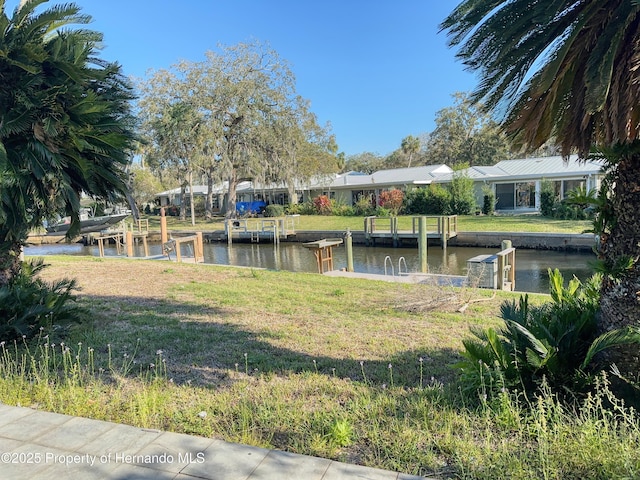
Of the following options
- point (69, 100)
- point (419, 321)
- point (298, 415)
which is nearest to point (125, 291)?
point (69, 100)

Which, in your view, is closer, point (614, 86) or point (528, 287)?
point (614, 86)

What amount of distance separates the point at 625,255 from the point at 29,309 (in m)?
5.32

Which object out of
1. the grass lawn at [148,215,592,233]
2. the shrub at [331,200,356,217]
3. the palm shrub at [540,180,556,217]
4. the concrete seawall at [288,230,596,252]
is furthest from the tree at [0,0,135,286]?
the shrub at [331,200,356,217]

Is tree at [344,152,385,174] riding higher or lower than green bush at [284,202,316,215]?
higher

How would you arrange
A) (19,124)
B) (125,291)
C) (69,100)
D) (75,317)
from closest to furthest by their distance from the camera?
(19,124), (69,100), (75,317), (125,291)

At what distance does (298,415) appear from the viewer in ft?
9.23

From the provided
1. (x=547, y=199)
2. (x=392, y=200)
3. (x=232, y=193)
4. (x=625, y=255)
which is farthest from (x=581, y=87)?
(x=232, y=193)

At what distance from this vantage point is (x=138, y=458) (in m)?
2.29

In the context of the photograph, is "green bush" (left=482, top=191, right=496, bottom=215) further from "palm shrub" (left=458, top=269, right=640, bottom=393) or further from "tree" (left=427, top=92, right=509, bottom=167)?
"palm shrub" (left=458, top=269, right=640, bottom=393)

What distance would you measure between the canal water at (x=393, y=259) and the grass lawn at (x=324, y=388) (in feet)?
24.0

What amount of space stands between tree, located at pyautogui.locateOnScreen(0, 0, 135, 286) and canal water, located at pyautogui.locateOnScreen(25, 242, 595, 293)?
926 centimetres

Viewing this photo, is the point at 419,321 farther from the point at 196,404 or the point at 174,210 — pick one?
the point at 174,210

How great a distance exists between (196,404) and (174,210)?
4371 centimetres

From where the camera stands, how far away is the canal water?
1401cm
